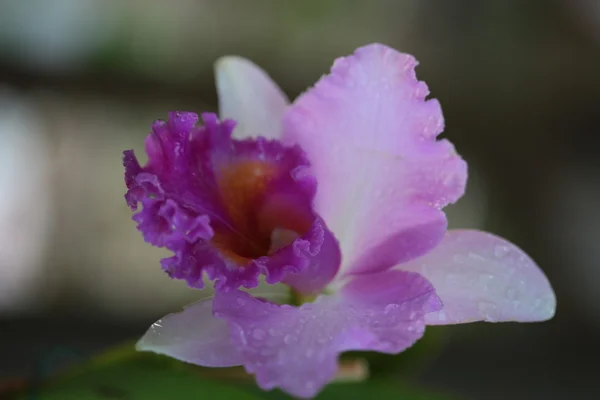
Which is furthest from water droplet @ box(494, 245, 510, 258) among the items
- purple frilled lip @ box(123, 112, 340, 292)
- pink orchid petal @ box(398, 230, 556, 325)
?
purple frilled lip @ box(123, 112, 340, 292)

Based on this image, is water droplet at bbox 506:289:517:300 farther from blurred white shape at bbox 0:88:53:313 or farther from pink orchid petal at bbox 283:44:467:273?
blurred white shape at bbox 0:88:53:313

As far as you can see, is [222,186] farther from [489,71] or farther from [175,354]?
[489,71]

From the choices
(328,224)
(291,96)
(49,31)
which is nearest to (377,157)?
(328,224)

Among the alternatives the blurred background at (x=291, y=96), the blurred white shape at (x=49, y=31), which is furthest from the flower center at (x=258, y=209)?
the blurred white shape at (x=49, y=31)

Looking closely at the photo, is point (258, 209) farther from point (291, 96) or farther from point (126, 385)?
point (291, 96)

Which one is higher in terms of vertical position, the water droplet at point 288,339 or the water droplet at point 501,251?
the water droplet at point 501,251

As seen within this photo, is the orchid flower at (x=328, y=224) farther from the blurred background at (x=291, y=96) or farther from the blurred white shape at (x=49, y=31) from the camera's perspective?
the blurred white shape at (x=49, y=31)

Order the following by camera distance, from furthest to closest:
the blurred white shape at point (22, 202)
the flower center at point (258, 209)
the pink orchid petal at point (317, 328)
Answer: the blurred white shape at point (22, 202) → the flower center at point (258, 209) → the pink orchid petal at point (317, 328)
